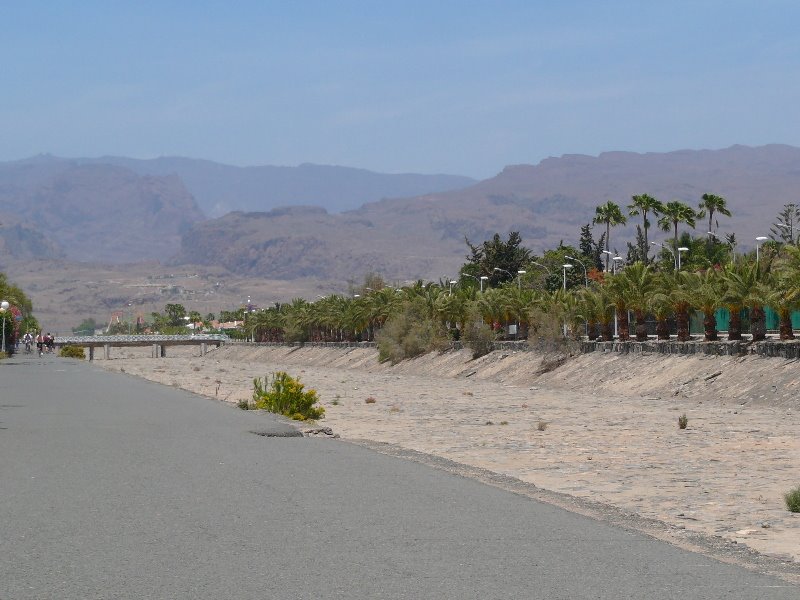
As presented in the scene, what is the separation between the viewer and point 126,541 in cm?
1188

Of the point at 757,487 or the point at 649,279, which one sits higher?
the point at 649,279

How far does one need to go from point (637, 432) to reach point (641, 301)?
41.9 meters

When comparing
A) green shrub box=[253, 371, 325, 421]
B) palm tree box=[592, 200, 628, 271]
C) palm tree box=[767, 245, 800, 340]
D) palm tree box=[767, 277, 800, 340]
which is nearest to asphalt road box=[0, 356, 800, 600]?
green shrub box=[253, 371, 325, 421]

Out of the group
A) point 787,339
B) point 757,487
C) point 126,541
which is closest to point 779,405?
point 787,339

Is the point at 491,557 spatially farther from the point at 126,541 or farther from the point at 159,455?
the point at 159,455

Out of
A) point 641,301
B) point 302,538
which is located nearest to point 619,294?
point 641,301

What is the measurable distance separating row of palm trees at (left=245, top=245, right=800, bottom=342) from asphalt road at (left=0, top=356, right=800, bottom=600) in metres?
37.2

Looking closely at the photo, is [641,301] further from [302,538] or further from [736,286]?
[302,538]

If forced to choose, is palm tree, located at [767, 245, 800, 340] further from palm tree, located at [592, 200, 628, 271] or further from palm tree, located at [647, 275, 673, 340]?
palm tree, located at [592, 200, 628, 271]

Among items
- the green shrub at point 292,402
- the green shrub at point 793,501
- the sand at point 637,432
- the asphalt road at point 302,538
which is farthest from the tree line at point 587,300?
the asphalt road at point 302,538

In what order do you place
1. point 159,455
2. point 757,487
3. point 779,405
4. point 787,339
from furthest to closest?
point 787,339 < point 779,405 < point 159,455 < point 757,487

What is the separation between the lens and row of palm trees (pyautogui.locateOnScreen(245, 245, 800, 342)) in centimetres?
5728

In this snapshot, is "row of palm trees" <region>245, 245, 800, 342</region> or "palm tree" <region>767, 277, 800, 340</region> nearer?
"palm tree" <region>767, 277, 800, 340</region>

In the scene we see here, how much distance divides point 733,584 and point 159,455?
504 inches
